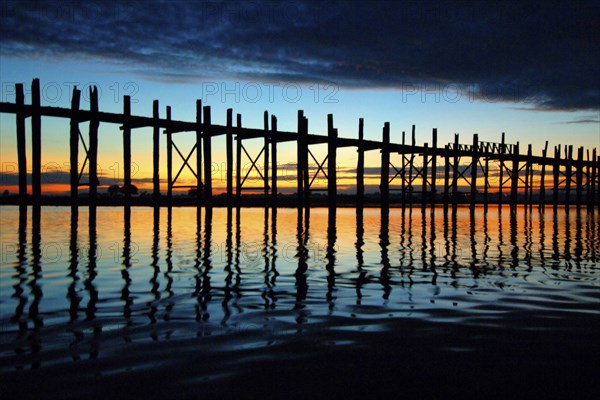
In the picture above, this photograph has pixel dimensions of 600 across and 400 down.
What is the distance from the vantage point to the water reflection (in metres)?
4.79

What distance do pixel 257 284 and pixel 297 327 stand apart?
2291 millimetres

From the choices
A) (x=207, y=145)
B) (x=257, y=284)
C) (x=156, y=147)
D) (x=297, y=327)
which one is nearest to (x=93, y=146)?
(x=156, y=147)

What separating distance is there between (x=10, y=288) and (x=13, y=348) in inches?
115

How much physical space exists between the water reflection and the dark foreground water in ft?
0.09

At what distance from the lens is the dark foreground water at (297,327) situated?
3289mm

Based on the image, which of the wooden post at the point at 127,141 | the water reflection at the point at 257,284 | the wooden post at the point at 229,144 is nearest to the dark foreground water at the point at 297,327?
the water reflection at the point at 257,284

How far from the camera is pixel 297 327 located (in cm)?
462

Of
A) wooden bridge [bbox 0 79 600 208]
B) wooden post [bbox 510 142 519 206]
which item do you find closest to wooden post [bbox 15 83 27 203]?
wooden bridge [bbox 0 79 600 208]

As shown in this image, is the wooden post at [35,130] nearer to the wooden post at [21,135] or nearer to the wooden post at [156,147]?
the wooden post at [21,135]

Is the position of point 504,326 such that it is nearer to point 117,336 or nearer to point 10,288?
point 117,336

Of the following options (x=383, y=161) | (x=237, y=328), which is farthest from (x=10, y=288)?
(x=383, y=161)

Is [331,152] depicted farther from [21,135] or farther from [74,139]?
[21,135]

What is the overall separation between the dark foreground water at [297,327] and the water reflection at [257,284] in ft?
0.09

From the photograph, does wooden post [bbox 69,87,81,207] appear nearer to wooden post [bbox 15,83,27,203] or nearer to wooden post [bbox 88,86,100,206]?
wooden post [bbox 88,86,100,206]
